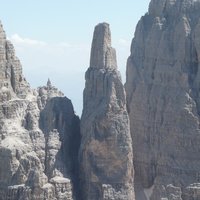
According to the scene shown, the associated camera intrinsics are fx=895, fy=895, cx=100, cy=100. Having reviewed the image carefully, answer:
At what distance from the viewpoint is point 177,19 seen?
6550cm

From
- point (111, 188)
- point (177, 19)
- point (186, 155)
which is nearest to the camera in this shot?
point (111, 188)

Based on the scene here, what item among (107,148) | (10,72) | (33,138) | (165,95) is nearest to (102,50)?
(10,72)

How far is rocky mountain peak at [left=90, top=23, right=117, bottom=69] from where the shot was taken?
55.8 metres

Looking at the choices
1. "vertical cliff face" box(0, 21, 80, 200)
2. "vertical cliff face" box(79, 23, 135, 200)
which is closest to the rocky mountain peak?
"vertical cliff face" box(79, 23, 135, 200)

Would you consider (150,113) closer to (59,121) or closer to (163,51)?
(163,51)

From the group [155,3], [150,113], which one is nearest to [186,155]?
[150,113]

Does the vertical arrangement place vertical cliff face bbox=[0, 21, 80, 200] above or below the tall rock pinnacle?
below

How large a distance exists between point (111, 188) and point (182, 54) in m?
14.6

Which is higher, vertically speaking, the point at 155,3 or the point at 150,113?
the point at 155,3

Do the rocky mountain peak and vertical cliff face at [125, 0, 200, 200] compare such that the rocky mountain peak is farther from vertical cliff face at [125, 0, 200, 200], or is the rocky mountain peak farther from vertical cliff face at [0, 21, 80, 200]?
vertical cliff face at [125, 0, 200, 200]

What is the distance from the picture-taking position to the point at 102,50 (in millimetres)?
55781

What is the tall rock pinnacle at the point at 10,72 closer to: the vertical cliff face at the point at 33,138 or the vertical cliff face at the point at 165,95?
the vertical cliff face at the point at 33,138

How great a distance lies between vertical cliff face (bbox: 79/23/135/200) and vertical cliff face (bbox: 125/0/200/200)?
22.3 feet

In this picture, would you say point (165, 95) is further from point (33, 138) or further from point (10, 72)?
point (33, 138)
